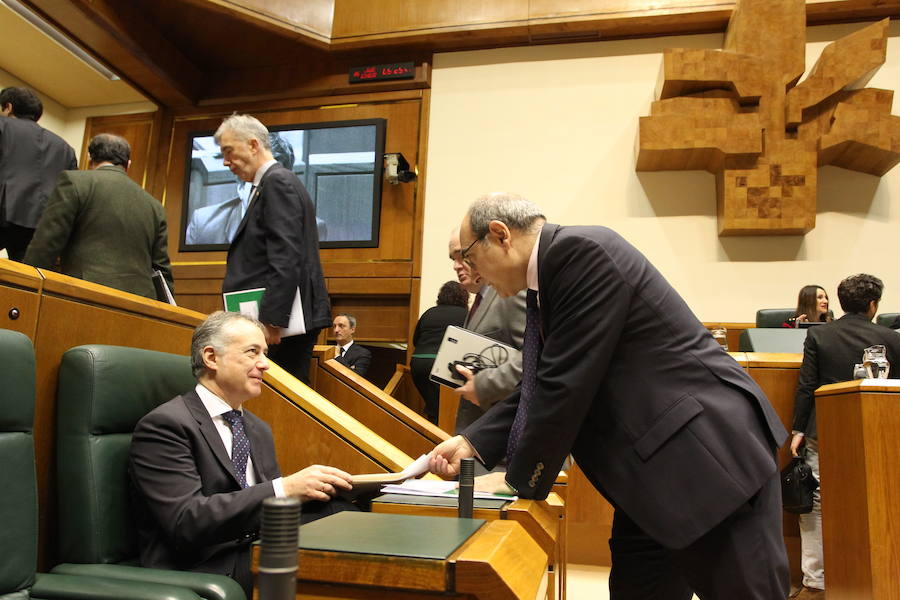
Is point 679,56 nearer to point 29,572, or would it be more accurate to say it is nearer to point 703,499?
point 703,499

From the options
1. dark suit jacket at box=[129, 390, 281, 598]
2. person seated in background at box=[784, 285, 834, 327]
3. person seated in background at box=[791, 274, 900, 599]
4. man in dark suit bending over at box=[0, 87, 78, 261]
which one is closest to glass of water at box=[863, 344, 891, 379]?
person seated in background at box=[791, 274, 900, 599]

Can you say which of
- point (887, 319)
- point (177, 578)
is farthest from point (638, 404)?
point (887, 319)

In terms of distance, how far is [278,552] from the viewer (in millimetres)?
563

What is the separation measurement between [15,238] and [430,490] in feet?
9.28

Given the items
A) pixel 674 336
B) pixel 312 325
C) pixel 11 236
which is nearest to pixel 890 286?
pixel 312 325

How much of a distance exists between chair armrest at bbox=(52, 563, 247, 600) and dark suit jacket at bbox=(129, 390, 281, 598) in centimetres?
16

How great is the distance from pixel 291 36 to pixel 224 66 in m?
0.99

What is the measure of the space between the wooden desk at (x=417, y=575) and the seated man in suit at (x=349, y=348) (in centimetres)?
433

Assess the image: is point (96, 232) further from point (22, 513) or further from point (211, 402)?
point (22, 513)

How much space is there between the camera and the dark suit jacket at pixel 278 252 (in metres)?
2.67

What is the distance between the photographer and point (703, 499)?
4.14 feet

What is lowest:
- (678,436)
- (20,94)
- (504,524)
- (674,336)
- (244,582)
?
(244,582)

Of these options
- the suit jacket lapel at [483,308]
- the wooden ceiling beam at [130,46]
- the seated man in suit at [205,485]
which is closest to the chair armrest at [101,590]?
the seated man in suit at [205,485]

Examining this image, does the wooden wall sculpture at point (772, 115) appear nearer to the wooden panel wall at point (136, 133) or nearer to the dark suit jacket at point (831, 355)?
the dark suit jacket at point (831, 355)
